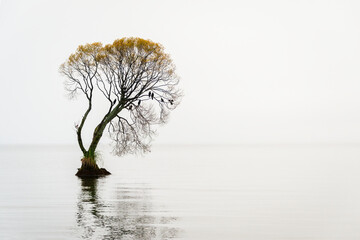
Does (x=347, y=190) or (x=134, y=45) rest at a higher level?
(x=134, y=45)

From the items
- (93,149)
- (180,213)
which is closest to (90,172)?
(93,149)

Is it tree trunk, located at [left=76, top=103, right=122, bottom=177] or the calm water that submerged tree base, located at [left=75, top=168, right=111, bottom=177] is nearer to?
tree trunk, located at [left=76, top=103, right=122, bottom=177]

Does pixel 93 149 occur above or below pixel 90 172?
above

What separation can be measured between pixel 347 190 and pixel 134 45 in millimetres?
22220

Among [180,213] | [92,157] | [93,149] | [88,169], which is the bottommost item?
[180,213]

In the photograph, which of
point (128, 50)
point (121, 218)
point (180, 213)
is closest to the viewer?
point (121, 218)

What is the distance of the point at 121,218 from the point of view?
770 inches

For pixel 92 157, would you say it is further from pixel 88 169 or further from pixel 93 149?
pixel 88 169

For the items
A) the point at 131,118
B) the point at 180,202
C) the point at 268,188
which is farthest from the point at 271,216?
the point at 131,118

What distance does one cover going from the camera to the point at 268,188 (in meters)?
35.5

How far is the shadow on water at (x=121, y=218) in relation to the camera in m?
16.2

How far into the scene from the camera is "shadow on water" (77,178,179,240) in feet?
53.3

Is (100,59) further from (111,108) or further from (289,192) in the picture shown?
(289,192)

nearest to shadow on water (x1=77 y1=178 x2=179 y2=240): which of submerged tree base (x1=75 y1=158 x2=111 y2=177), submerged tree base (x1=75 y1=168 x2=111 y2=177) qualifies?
submerged tree base (x1=75 y1=158 x2=111 y2=177)
